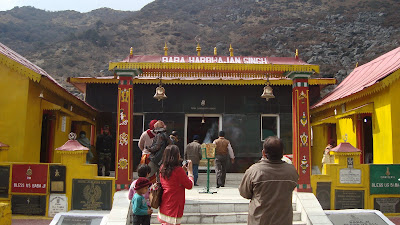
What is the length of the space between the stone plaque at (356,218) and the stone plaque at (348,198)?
0.80m

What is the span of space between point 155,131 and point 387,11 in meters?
48.6

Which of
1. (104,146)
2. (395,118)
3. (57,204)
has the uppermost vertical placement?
(395,118)

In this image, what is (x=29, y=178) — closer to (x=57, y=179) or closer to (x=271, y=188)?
(x=57, y=179)

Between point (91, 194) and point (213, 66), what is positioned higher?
point (213, 66)

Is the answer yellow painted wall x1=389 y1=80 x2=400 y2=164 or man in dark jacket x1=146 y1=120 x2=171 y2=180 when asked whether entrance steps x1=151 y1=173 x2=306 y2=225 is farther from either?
yellow painted wall x1=389 y1=80 x2=400 y2=164

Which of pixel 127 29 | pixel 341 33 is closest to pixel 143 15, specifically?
pixel 127 29

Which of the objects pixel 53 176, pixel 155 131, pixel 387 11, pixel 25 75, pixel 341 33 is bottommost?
pixel 53 176

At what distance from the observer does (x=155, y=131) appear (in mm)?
7500

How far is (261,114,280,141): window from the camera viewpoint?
47.4 feet

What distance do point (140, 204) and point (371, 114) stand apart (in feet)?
28.7

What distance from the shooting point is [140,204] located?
16.9ft

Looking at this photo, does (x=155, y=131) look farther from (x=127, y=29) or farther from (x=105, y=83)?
(x=127, y=29)

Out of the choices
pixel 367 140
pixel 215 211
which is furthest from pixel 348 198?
pixel 367 140

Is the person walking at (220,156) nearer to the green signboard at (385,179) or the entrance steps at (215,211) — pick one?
the entrance steps at (215,211)
